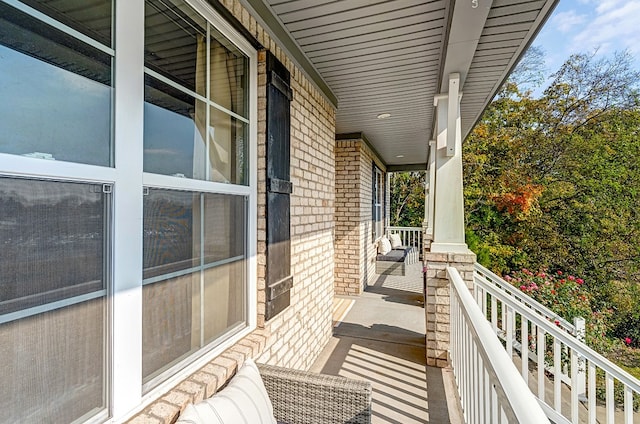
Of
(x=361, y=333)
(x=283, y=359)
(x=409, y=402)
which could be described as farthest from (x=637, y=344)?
(x=283, y=359)

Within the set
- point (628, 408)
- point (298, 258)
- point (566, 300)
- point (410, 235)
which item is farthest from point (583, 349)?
point (410, 235)

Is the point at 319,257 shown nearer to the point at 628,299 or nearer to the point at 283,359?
the point at 283,359

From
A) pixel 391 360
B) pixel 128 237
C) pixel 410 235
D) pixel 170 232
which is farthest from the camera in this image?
pixel 410 235

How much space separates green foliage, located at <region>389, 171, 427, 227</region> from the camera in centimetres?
1502

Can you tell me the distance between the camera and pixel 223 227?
184cm

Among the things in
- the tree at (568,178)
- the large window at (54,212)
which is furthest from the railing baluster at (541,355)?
the tree at (568,178)

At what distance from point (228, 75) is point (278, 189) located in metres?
0.80

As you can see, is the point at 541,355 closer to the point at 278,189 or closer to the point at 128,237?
the point at 278,189

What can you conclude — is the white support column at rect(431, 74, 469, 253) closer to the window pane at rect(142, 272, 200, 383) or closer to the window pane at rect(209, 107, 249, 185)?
the window pane at rect(209, 107, 249, 185)

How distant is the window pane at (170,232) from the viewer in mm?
1333

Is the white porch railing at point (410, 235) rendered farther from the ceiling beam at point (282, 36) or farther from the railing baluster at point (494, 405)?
the railing baluster at point (494, 405)

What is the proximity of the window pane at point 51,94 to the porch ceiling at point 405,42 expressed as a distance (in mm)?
1234

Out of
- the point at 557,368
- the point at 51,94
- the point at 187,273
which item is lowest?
the point at 557,368

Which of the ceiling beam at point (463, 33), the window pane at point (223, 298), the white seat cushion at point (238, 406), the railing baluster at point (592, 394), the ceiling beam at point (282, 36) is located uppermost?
the ceiling beam at point (282, 36)
